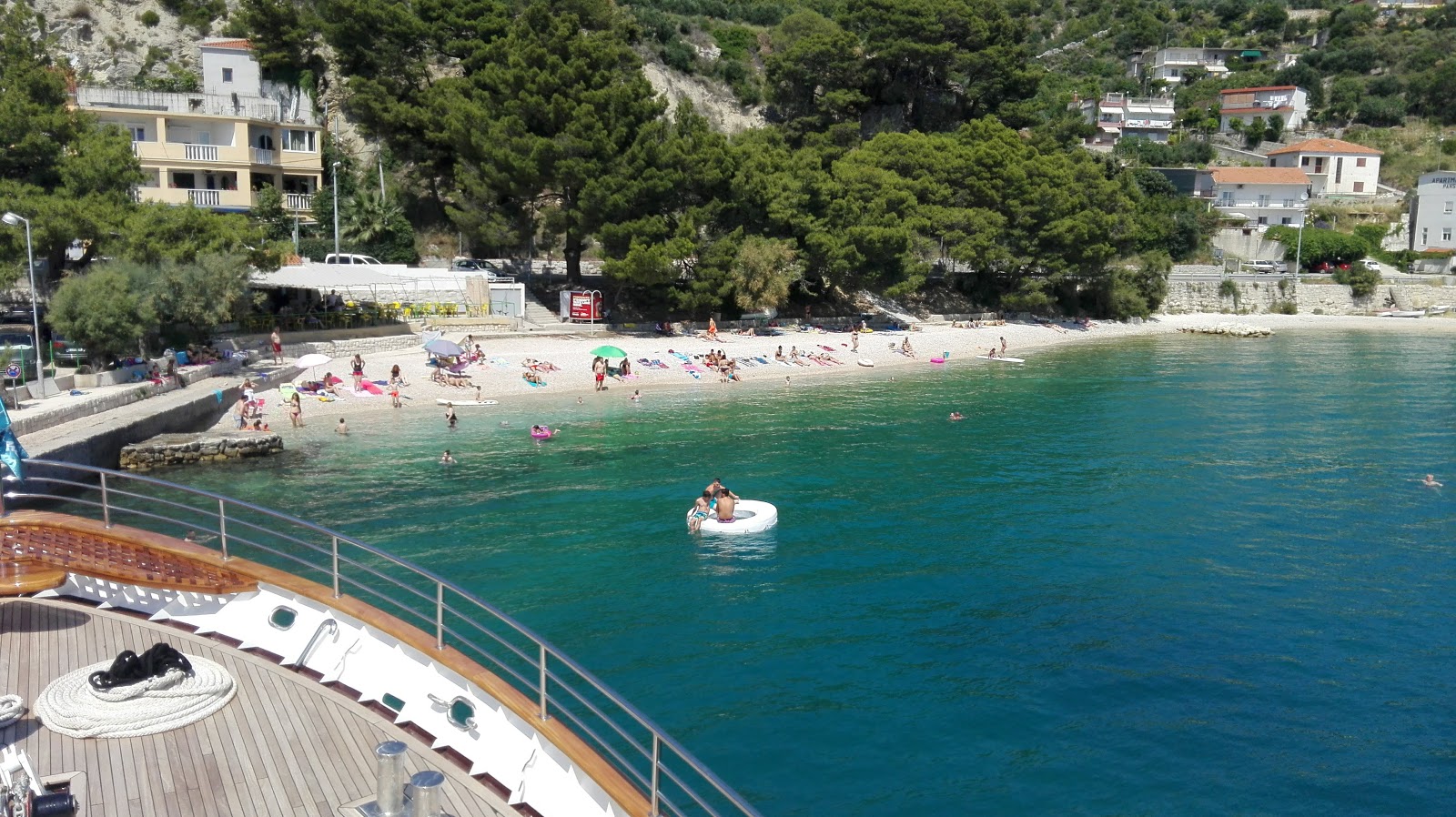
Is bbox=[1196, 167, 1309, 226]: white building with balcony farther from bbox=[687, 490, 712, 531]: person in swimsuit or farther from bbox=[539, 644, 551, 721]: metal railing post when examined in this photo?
bbox=[539, 644, 551, 721]: metal railing post

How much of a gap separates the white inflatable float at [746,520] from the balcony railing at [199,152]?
36.6 metres

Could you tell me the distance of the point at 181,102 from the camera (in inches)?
1869

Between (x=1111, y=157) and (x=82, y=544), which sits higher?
(x=1111, y=157)

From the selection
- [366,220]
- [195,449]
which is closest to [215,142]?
[366,220]

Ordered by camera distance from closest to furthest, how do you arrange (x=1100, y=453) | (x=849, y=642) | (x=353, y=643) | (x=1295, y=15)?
(x=353, y=643) < (x=849, y=642) < (x=1100, y=453) < (x=1295, y=15)

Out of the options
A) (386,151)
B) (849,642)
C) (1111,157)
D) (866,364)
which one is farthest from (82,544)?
(1111,157)

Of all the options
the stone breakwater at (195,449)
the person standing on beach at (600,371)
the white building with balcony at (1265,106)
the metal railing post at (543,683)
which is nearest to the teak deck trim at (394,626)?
the metal railing post at (543,683)

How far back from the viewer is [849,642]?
1631 cm

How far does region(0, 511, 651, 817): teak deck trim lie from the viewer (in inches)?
245

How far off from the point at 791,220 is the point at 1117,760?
128 feet

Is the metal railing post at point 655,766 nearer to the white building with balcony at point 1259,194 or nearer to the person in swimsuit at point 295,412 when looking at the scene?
the person in swimsuit at point 295,412

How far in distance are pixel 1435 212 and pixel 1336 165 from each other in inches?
365

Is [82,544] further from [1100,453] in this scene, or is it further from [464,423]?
[1100,453]

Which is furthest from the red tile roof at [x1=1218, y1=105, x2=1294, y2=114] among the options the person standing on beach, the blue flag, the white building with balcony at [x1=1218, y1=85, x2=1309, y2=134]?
the blue flag
